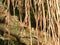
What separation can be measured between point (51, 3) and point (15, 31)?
1.62 feet

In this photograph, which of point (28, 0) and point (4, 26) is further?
point (4, 26)

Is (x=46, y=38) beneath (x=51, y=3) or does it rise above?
beneath

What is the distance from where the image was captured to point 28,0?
1086 mm

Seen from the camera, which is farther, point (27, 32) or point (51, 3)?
point (27, 32)

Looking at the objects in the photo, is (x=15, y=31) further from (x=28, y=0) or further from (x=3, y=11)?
(x=28, y=0)

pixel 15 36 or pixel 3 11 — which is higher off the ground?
pixel 3 11

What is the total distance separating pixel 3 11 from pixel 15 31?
188 mm

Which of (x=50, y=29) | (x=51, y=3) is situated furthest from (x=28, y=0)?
(x=50, y=29)

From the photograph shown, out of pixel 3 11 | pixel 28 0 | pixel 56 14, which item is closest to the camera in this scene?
pixel 28 0

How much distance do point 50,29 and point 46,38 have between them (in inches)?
2.6

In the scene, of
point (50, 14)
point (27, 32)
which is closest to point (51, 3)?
point (50, 14)

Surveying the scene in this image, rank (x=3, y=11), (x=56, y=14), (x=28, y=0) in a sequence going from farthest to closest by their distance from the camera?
(x=3, y=11), (x=56, y=14), (x=28, y=0)

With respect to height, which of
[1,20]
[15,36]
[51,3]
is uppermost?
[51,3]

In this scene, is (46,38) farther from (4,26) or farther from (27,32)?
(4,26)
